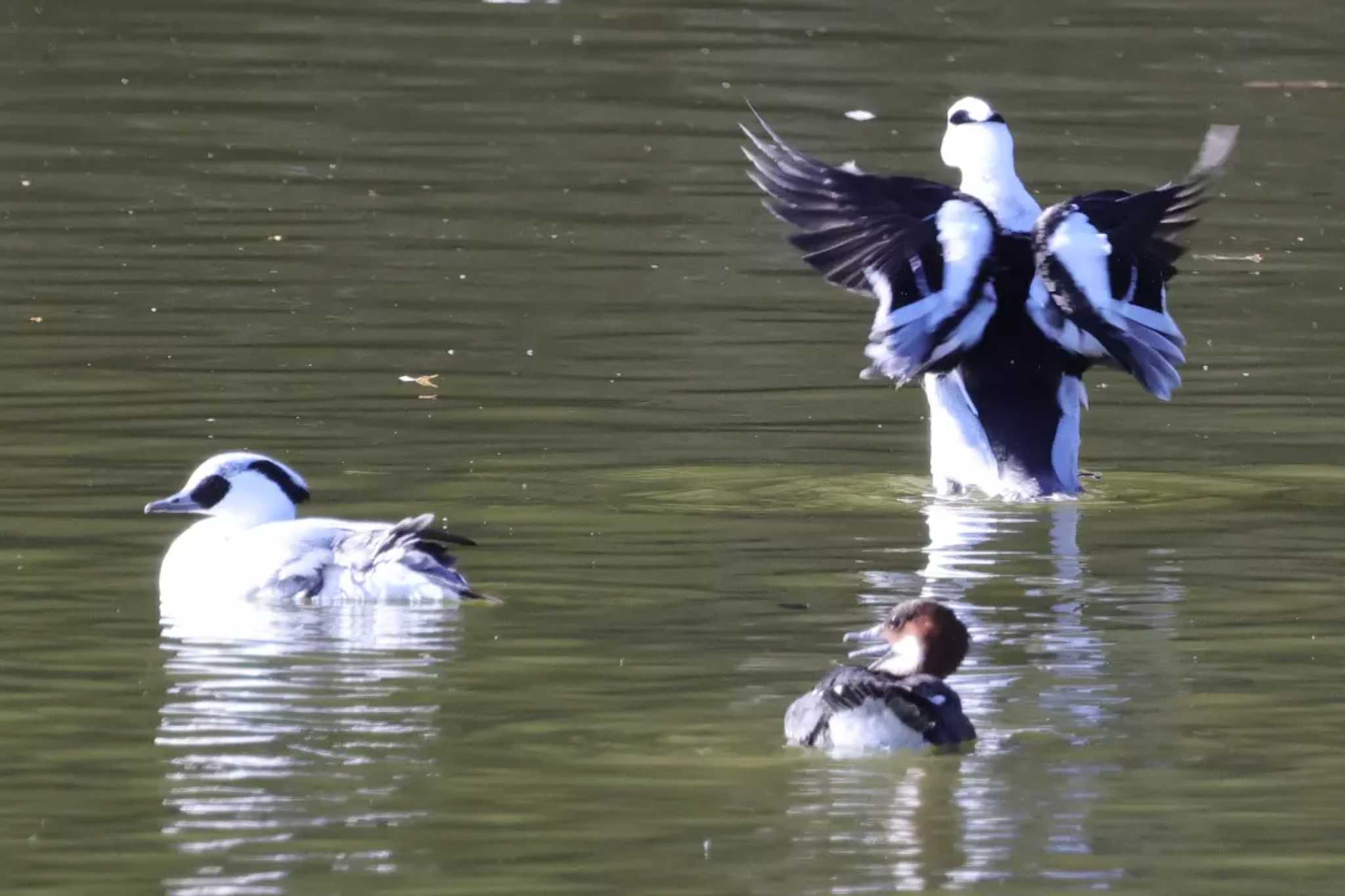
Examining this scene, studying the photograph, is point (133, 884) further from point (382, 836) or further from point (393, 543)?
point (393, 543)

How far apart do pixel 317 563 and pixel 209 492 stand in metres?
0.72

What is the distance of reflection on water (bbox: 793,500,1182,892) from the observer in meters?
7.30

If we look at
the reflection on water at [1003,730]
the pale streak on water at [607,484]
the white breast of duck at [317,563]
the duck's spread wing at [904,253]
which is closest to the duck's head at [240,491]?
the white breast of duck at [317,563]

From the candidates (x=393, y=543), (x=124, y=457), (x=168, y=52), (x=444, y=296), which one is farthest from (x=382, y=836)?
(x=168, y=52)

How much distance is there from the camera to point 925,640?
848 cm

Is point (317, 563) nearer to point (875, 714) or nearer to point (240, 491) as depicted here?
point (240, 491)

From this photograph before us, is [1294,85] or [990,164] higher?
[1294,85]

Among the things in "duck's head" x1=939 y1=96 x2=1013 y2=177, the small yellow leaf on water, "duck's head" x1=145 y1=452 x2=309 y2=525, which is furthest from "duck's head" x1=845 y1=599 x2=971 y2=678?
the small yellow leaf on water

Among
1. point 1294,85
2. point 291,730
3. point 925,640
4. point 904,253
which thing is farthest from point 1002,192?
point 1294,85

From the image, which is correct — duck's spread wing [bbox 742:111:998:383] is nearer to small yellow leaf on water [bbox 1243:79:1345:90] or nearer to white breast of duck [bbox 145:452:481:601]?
white breast of duck [bbox 145:452:481:601]

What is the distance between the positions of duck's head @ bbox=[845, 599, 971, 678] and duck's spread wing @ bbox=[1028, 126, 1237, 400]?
3202 millimetres

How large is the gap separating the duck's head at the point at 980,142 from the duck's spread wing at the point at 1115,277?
30cm

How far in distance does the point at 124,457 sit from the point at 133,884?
5.14 m

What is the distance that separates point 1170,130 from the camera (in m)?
20.5
